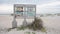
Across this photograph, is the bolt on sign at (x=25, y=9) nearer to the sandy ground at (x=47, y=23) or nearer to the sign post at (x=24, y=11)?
the sign post at (x=24, y=11)

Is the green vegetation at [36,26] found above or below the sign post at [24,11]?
below

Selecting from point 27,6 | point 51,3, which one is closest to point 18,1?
point 27,6

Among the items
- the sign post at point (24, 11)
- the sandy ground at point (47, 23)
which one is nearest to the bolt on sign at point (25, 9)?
the sign post at point (24, 11)

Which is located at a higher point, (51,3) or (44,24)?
(51,3)

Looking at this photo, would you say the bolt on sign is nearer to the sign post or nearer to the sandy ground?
the sign post

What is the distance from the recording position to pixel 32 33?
6.77 ft

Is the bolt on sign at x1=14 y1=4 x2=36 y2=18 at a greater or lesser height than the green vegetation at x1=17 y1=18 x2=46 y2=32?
greater

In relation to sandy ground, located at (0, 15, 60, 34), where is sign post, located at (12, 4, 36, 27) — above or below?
above

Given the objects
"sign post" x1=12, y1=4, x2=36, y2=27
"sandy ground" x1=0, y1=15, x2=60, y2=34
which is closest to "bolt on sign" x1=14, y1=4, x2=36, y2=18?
"sign post" x1=12, y1=4, x2=36, y2=27

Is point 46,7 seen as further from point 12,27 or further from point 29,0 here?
point 12,27

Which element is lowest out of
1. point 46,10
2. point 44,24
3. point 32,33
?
point 32,33

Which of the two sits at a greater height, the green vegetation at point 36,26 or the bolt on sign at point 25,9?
the bolt on sign at point 25,9

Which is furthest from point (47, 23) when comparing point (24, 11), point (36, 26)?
point (24, 11)

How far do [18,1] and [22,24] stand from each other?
36cm
